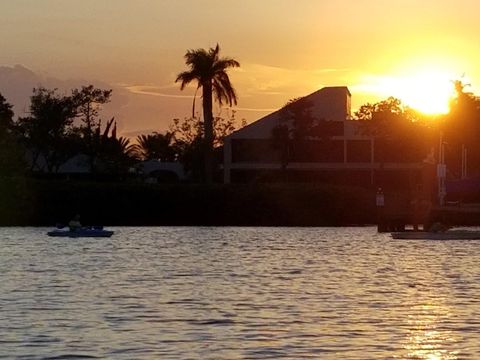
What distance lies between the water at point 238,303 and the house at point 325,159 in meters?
52.4

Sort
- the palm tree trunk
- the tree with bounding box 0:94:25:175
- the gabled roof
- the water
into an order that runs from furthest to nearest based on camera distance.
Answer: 1. the gabled roof
2. the palm tree trunk
3. the tree with bounding box 0:94:25:175
4. the water

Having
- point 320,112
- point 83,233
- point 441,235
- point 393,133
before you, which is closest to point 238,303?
point 83,233

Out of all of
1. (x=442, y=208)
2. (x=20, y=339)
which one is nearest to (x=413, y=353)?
(x=20, y=339)

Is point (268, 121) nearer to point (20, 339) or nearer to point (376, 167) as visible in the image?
point (376, 167)

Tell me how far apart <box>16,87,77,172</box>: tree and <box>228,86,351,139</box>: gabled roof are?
16.7 metres

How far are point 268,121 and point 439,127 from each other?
58.6ft

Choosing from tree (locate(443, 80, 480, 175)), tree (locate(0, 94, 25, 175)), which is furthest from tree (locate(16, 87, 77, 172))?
tree (locate(443, 80, 480, 175))

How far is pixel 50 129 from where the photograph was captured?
129500 mm

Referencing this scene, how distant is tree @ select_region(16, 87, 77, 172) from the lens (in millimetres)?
129000

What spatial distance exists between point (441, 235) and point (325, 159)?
45300 mm

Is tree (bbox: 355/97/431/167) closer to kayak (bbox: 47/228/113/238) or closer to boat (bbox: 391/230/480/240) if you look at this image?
boat (bbox: 391/230/480/240)

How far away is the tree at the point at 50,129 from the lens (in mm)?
129000

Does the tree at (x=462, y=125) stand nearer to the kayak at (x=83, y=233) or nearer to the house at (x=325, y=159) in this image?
the house at (x=325, y=159)

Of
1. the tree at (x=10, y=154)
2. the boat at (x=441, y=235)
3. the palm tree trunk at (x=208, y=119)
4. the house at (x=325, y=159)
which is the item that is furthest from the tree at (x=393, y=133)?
the boat at (x=441, y=235)
